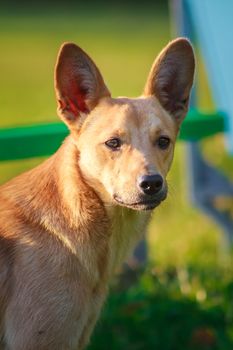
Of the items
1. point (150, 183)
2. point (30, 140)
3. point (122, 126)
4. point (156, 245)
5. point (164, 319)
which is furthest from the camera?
point (156, 245)

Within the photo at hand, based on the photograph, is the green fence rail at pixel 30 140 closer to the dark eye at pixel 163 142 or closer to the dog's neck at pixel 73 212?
the dog's neck at pixel 73 212

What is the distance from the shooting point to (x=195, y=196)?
269 inches

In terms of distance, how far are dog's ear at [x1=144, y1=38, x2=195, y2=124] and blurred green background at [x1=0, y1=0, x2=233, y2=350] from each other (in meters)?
0.44

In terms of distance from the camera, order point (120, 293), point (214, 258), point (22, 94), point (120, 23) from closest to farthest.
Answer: point (120, 293) < point (214, 258) < point (22, 94) < point (120, 23)

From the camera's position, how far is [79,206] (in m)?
4.16

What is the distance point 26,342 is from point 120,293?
182 centimetres

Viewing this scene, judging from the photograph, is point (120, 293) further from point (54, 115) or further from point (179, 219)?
point (54, 115)

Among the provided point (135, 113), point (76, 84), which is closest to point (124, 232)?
point (135, 113)

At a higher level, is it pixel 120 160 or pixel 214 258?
pixel 120 160

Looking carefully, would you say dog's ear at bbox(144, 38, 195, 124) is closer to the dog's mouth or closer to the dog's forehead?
the dog's forehead

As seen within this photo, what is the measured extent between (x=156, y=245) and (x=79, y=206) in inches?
121

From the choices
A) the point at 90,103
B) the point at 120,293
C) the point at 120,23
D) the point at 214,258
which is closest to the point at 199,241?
the point at 214,258

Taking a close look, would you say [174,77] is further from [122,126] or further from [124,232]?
[124,232]

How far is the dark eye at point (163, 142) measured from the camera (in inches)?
166
